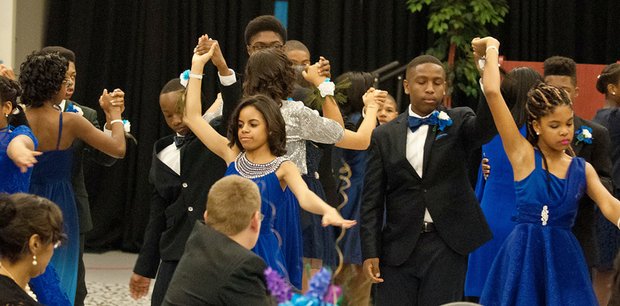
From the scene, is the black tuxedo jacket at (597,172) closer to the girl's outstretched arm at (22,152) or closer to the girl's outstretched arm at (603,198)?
the girl's outstretched arm at (603,198)

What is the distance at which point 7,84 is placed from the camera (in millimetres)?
4398

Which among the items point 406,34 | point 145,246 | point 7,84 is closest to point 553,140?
point 145,246

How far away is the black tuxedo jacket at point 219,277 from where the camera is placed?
319 cm

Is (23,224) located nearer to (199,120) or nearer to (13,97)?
(199,120)

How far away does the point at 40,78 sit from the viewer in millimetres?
4793

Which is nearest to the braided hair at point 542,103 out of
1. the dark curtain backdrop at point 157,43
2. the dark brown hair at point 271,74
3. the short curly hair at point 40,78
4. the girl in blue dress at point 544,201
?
the girl in blue dress at point 544,201

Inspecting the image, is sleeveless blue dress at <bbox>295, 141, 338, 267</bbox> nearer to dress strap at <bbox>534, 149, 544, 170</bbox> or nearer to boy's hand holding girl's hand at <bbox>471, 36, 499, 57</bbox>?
boy's hand holding girl's hand at <bbox>471, 36, 499, 57</bbox>

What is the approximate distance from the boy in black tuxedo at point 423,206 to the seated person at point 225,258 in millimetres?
1302

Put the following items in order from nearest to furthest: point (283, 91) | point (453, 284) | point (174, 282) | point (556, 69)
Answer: point (174, 282)
point (283, 91)
point (453, 284)
point (556, 69)

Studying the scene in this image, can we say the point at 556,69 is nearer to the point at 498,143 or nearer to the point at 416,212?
the point at 498,143

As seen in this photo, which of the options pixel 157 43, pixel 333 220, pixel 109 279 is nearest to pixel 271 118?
pixel 333 220

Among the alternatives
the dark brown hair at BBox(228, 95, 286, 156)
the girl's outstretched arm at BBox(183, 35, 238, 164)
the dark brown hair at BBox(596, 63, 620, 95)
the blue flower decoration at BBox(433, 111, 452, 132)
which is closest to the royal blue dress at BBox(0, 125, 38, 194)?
the girl's outstretched arm at BBox(183, 35, 238, 164)

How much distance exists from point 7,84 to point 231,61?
4944 millimetres

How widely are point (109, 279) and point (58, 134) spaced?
330 cm
